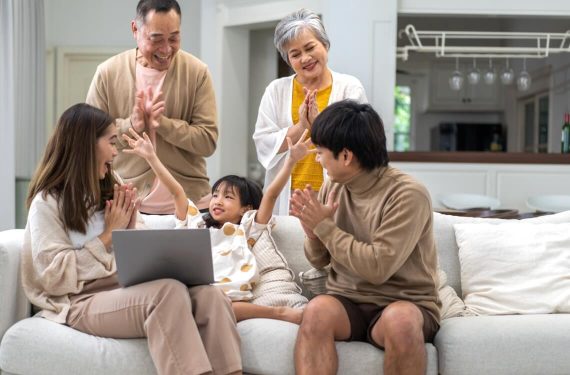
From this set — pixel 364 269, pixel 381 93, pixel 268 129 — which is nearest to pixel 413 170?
pixel 381 93

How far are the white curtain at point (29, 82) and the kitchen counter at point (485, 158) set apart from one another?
315cm

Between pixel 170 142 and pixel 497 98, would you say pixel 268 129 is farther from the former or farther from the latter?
pixel 497 98

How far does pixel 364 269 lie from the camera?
99.3 inches

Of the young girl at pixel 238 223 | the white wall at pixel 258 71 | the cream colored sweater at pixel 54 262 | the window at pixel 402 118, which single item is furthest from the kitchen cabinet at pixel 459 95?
the cream colored sweater at pixel 54 262

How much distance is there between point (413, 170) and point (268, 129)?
316 centimetres

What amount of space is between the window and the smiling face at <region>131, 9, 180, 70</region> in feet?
24.8

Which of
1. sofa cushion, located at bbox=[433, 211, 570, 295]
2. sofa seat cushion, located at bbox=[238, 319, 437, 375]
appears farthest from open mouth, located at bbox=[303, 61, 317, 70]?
sofa seat cushion, located at bbox=[238, 319, 437, 375]

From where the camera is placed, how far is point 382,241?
252 cm

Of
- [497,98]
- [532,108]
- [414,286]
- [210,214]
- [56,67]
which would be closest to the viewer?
[414,286]

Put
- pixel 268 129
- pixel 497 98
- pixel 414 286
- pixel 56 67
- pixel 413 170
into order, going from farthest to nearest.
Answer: pixel 497 98, pixel 56 67, pixel 413 170, pixel 268 129, pixel 414 286

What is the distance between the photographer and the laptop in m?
2.50

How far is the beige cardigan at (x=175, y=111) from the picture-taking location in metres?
3.32

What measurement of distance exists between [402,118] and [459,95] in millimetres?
783

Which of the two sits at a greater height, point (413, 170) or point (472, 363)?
point (413, 170)
